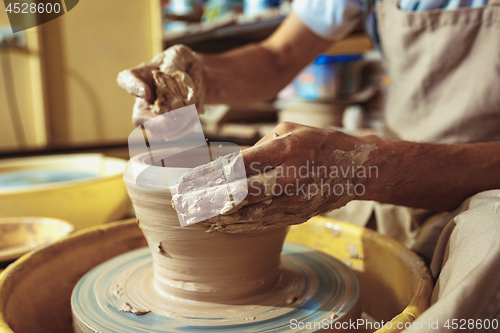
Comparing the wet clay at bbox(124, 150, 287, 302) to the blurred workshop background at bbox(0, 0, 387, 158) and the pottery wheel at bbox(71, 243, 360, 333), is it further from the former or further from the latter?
the blurred workshop background at bbox(0, 0, 387, 158)

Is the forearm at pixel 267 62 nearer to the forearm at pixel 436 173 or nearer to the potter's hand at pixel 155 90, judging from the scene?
the potter's hand at pixel 155 90

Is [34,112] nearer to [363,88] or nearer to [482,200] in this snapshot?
[363,88]

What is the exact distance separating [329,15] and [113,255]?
0.96 meters

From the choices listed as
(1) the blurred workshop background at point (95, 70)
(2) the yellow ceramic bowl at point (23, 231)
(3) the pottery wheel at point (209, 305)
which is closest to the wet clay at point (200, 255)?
(3) the pottery wheel at point (209, 305)

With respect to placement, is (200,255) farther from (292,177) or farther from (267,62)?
(267,62)

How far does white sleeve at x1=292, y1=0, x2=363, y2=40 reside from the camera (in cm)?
124

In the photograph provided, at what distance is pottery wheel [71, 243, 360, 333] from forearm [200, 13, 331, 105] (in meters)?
0.60

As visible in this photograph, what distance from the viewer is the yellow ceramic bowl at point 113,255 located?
716 millimetres

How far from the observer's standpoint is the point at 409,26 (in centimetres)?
100

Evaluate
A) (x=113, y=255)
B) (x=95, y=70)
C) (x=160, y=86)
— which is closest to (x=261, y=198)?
(x=160, y=86)

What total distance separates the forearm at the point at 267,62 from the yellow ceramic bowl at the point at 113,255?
492 millimetres

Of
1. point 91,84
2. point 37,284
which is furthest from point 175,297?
point 91,84

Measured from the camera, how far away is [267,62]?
134cm

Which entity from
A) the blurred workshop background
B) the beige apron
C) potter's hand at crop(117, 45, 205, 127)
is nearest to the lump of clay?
potter's hand at crop(117, 45, 205, 127)
